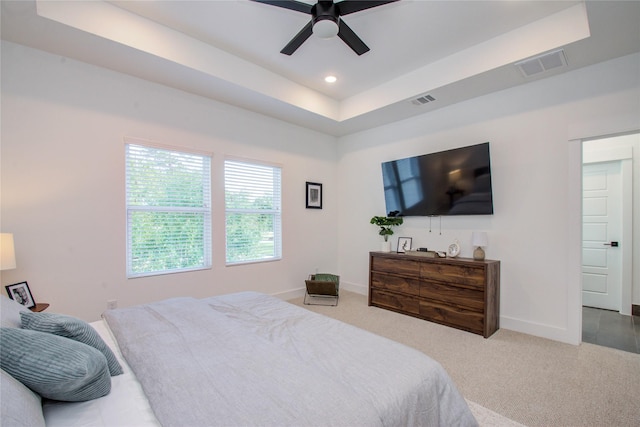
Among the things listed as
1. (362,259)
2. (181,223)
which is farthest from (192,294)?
(362,259)

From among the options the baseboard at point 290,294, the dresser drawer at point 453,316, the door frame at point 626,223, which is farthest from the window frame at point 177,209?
the door frame at point 626,223

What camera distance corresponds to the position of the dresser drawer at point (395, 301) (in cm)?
375

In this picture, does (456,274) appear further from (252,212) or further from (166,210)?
(166,210)

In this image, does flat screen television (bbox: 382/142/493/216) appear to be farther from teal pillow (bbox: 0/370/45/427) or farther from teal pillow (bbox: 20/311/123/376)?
teal pillow (bbox: 0/370/45/427)

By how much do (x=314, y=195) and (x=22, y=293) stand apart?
3586 millimetres

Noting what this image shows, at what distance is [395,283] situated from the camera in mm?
3957

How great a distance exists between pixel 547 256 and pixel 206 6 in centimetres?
414

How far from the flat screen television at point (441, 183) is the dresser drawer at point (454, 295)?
37.2 inches

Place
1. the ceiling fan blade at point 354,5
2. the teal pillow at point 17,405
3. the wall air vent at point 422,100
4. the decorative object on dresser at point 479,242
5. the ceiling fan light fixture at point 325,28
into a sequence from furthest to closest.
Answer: the wall air vent at point 422,100, the decorative object on dresser at point 479,242, the ceiling fan light fixture at point 325,28, the ceiling fan blade at point 354,5, the teal pillow at point 17,405

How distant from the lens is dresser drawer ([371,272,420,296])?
3.74m

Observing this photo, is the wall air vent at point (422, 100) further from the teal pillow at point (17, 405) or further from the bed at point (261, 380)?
the teal pillow at point (17, 405)

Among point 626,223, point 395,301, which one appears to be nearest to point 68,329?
point 395,301

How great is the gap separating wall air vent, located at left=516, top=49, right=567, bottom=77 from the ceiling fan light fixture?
6.25ft

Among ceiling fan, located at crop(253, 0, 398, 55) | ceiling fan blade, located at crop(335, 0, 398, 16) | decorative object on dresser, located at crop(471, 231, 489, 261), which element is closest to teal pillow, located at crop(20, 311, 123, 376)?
ceiling fan, located at crop(253, 0, 398, 55)
